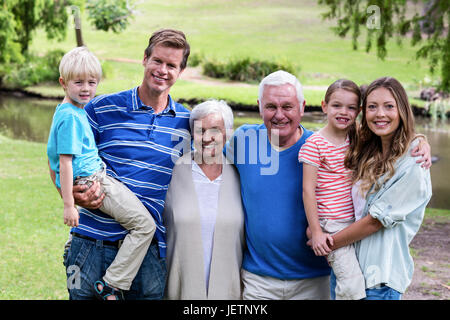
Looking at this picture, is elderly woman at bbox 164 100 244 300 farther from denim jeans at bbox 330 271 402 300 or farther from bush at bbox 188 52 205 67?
bush at bbox 188 52 205 67

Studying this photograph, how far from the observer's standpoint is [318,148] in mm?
2547

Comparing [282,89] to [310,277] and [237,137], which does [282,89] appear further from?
[310,277]

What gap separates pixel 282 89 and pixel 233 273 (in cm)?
91

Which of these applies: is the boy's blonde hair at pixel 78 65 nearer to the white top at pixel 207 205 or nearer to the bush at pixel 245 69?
the white top at pixel 207 205

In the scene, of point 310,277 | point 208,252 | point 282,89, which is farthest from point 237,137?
point 310,277

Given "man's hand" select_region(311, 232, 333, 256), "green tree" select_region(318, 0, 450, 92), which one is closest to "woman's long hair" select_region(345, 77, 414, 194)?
"man's hand" select_region(311, 232, 333, 256)

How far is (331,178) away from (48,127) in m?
14.1

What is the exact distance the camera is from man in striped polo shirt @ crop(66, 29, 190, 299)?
2.63m

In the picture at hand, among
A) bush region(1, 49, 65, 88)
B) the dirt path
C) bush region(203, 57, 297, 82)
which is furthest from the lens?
bush region(203, 57, 297, 82)

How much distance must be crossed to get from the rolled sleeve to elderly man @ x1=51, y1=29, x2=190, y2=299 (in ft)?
3.26

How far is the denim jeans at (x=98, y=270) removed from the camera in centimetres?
263

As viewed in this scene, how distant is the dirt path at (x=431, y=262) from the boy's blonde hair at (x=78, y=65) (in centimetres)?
371

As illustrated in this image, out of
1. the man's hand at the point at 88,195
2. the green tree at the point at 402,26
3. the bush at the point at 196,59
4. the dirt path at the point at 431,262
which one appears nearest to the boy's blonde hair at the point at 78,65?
the man's hand at the point at 88,195
